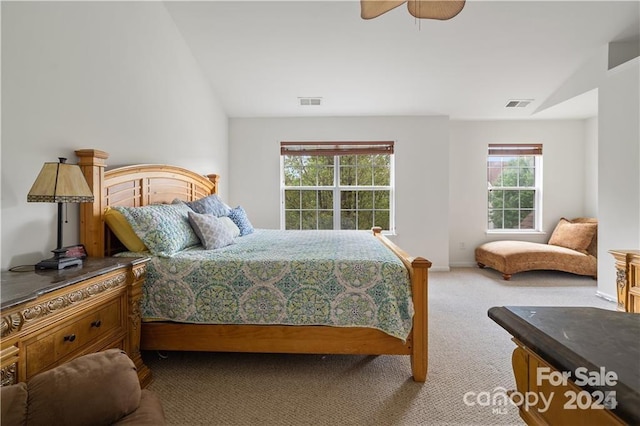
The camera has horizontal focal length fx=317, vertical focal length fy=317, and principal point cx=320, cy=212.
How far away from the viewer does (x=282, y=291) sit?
194 centimetres

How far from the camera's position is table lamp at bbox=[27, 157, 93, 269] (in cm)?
155

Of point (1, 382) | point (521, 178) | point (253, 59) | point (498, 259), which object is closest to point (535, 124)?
point (521, 178)

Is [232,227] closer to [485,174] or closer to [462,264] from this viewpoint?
[462,264]

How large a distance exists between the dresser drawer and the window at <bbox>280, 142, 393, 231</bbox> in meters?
3.29

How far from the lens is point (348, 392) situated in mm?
1837

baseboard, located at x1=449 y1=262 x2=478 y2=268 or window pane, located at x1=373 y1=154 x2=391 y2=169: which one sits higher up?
window pane, located at x1=373 y1=154 x2=391 y2=169

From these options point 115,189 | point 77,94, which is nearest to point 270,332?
point 115,189

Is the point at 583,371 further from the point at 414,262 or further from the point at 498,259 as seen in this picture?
the point at 498,259

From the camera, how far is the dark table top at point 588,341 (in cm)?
46

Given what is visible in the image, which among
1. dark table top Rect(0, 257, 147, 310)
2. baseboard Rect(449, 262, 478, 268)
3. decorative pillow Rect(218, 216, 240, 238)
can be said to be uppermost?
decorative pillow Rect(218, 216, 240, 238)

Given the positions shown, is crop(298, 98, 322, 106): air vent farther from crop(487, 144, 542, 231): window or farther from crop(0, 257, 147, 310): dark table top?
crop(0, 257, 147, 310): dark table top

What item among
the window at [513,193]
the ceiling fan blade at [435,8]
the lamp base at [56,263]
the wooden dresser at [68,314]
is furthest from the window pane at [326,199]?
the lamp base at [56,263]

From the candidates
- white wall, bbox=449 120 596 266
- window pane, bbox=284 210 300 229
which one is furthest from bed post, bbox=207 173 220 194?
white wall, bbox=449 120 596 266

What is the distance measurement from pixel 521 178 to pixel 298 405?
5111mm
